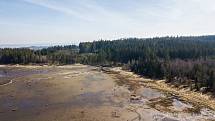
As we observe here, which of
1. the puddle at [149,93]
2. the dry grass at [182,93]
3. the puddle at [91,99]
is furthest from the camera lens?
the puddle at [149,93]

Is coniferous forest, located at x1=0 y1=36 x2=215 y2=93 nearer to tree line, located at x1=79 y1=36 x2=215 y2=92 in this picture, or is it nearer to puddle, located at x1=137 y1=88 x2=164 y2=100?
tree line, located at x1=79 y1=36 x2=215 y2=92

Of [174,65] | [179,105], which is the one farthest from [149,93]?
[174,65]

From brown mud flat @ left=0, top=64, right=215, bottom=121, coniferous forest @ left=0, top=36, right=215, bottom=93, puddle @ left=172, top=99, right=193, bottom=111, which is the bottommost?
puddle @ left=172, top=99, right=193, bottom=111

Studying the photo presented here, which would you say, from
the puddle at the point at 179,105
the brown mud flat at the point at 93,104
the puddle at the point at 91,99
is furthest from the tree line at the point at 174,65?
the puddle at the point at 91,99

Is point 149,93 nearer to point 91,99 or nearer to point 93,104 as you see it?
point 91,99

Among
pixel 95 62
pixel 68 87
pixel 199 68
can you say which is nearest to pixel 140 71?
pixel 199 68

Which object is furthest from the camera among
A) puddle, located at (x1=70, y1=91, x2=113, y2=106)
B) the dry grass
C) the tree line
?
the tree line

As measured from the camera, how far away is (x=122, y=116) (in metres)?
56.5

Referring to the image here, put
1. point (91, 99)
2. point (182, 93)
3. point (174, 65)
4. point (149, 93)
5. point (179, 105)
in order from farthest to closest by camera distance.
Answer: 1. point (174, 65)
2. point (149, 93)
3. point (182, 93)
4. point (91, 99)
5. point (179, 105)

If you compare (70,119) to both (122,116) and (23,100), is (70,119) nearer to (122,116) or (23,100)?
(122,116)

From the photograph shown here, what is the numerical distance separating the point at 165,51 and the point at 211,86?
78698 millimetres

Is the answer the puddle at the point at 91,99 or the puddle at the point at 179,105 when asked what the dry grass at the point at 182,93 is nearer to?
the puddle at the point at 179,105

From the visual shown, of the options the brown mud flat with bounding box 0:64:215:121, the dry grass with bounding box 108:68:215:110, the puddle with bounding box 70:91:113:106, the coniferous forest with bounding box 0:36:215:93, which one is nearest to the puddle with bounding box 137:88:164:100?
the brown mud flat with bounding box 0:64:215:121

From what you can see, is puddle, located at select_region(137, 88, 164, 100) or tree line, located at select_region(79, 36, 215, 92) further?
tree line, located at select_region(79, 36, 215, 92)
